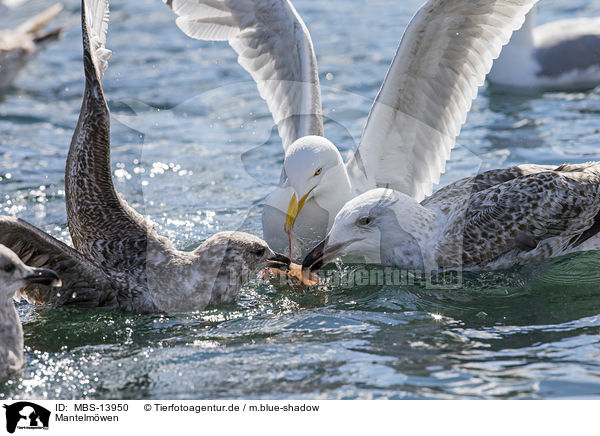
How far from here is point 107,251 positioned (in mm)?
5895

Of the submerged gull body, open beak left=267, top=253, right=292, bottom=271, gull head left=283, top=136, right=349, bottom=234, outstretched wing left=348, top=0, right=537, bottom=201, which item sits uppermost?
A: the submerged gull body

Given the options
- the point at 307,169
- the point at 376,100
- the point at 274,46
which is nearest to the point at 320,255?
the point at 307,169

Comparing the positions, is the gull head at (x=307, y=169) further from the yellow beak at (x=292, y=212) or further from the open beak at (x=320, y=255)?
the open beak at (x=320, y=255)

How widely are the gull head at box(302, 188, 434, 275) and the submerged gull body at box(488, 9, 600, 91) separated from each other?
19.3 feet

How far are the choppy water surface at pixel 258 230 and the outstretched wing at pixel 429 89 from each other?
138cm

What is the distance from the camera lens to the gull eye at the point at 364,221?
19.1ft

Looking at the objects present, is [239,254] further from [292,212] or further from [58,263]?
[58,263]

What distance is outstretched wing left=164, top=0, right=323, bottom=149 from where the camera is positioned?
24.3ft

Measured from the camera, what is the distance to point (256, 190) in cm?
868

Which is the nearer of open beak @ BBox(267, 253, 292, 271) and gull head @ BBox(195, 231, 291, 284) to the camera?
gull head @ BBox(195, 231, 291, 284)

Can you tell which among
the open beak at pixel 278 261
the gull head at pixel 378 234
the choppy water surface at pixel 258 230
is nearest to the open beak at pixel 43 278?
the choppy water surface at pixel 258 230
